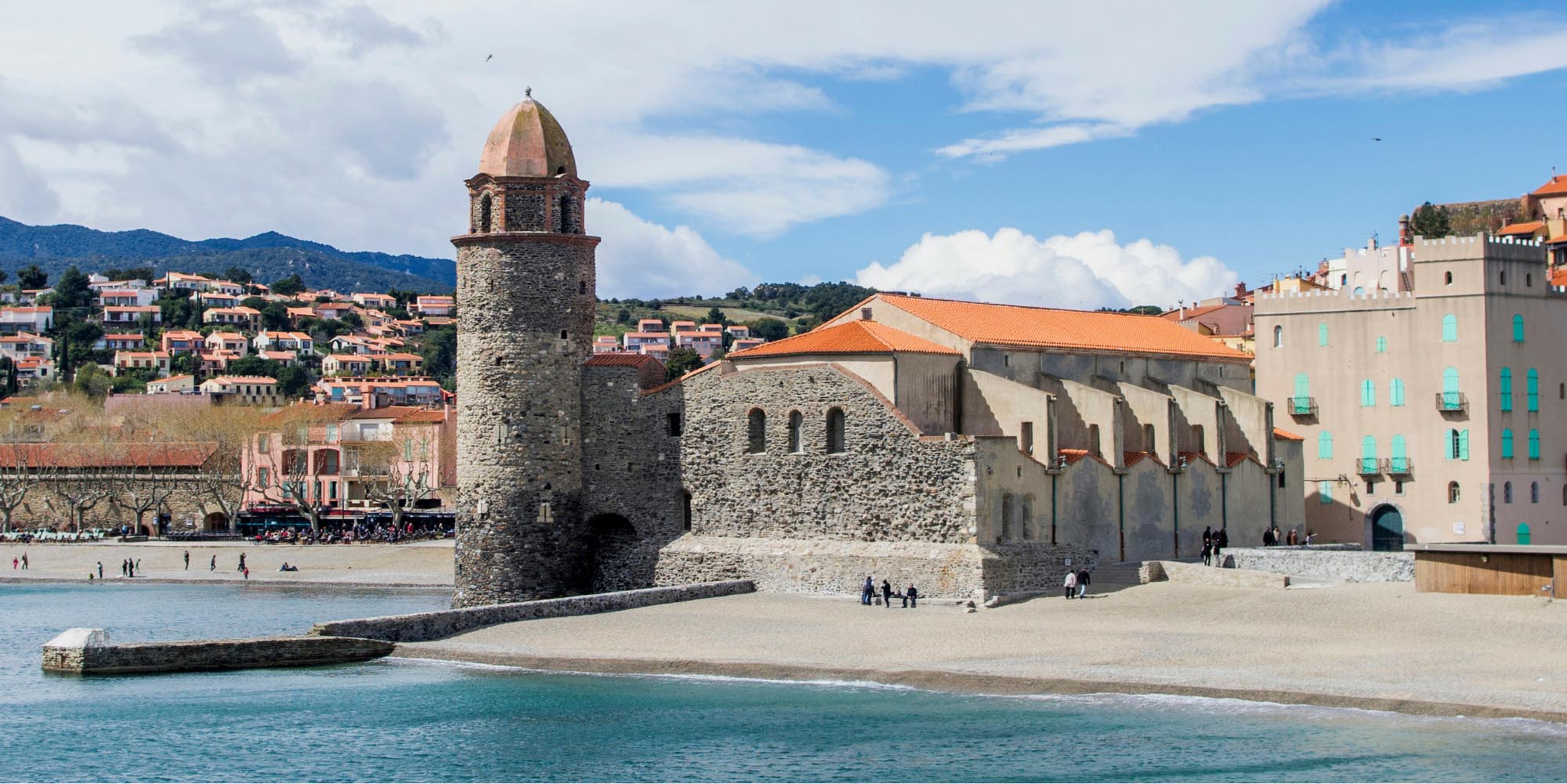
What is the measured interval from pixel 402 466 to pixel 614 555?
38.1 metres

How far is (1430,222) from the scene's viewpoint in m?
78.7

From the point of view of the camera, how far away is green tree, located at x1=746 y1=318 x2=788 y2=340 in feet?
495

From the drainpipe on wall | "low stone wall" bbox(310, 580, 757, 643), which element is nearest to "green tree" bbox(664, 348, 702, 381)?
"low stone wall" bbox(310, 580, 757, 643)

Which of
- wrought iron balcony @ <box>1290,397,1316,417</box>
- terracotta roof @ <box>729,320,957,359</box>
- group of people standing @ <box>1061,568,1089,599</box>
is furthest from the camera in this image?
wrought iron balcony @ <box>1290,397,1316,417</box>

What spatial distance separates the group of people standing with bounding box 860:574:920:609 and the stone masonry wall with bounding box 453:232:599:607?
327 inches

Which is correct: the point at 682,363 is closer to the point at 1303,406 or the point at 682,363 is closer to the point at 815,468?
the point at 1303,406

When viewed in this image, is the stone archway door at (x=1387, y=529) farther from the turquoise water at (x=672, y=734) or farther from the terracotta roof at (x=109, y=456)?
the terracotta roof at (x=109, y=456)

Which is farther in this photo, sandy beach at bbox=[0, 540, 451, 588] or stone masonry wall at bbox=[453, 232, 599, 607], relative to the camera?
sandy beach at bbox=[0, 540, 451, 588]

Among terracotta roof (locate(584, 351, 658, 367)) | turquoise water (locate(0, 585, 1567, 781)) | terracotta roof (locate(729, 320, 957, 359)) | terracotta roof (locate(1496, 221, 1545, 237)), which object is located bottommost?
turquoise water (locate(0, 585, 1567, 781))

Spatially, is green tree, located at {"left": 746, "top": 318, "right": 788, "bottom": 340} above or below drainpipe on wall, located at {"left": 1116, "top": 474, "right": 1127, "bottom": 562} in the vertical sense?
above

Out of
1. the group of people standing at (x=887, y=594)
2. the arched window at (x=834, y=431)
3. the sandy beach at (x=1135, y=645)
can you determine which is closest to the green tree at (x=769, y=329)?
the arched window at (x=834, y=431)

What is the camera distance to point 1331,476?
45.9 m

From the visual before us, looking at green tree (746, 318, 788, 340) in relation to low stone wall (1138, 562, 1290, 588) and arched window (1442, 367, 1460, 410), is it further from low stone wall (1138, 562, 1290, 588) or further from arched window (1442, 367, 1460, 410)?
low stone wall (1138, 562, 1290, 588)

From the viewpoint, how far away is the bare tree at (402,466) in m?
73.4
